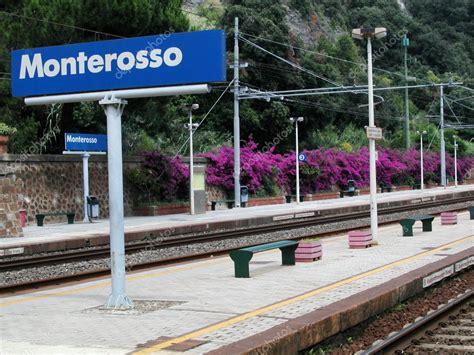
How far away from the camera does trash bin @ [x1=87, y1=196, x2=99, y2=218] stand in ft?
88.5

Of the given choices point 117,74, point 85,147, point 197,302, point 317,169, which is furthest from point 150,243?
point 317,169

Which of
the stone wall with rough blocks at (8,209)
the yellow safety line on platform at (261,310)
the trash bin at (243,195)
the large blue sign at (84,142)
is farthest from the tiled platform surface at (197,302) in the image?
the trash bin at (243,195)

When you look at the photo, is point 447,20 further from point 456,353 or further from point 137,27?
point 456,353

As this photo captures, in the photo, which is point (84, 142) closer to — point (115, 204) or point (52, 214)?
point (52, 214)

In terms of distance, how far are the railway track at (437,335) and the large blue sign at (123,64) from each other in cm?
369

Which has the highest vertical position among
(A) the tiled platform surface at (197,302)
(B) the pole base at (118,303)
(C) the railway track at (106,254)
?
(B) the pole base at (118,303)

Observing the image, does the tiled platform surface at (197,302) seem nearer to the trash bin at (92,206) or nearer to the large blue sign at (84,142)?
the large blue sign at (84,142)

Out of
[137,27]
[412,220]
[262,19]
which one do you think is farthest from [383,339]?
[262,19]

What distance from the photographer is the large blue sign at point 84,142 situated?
25.2m

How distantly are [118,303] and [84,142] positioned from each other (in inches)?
720

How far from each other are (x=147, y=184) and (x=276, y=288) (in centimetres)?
2234

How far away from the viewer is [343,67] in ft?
244

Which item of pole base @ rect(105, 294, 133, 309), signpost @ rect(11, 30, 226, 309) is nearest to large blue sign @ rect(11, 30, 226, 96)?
signpost @ rect(11, 30, 226, 309)

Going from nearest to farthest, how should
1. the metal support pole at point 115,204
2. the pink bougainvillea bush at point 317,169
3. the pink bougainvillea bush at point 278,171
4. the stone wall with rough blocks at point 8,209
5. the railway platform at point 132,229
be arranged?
1. the metal support pole at point 115,204
2. the railway platform at point 132,229
3. the stone wall with rough blocks at point 8,209
4. the pink bougainvillea bush at point 278,171
5. the pink bougainvillea bush at point 317,169
